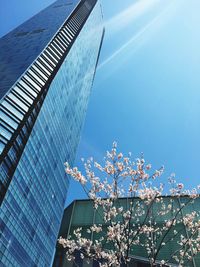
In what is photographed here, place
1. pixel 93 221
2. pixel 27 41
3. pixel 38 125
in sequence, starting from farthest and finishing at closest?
pixel 27 41, pixel 38 125, pixel 93 221

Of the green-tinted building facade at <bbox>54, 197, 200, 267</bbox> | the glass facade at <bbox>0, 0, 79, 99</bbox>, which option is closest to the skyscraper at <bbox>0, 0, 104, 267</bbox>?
the glass facade at <bbox>0, 0, 79, 99</bbox>

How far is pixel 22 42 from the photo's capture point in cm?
13338

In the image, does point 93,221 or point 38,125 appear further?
point 38,125

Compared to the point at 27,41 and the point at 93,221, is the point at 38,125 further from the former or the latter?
the point at 93,221

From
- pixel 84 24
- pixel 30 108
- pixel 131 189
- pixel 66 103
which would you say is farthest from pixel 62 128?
pixel 131 189

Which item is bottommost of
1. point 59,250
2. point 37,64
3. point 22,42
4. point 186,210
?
point 59,250

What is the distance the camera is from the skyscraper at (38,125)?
254ft

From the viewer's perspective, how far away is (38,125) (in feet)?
315

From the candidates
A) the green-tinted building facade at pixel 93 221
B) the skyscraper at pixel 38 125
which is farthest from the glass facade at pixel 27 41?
the green-tinted building facade at pixel 93 221

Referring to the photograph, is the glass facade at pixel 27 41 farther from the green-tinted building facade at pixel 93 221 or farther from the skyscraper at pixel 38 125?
the green-tinted building facade at pixel 93 221

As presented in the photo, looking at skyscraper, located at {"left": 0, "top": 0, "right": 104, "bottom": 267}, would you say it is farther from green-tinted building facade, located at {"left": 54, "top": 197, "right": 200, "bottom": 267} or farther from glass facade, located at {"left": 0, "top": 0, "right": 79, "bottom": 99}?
green-tinted building facade, located at {"left": 54, "top": 197, "right": 200, "bottom": 267}

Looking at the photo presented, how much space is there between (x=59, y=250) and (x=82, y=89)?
133m

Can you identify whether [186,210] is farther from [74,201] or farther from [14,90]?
[14,90]

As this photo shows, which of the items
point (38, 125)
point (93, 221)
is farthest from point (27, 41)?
point (93, 221)
